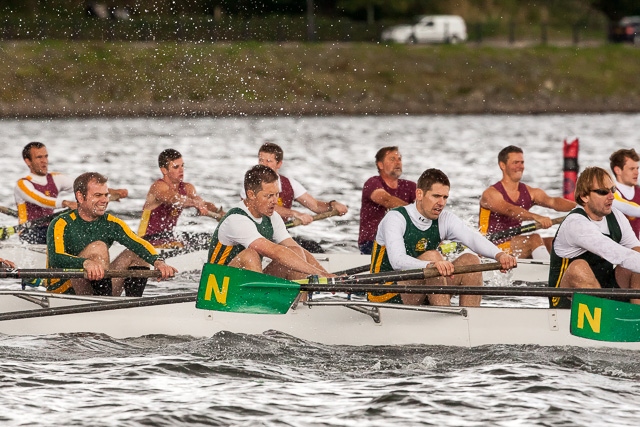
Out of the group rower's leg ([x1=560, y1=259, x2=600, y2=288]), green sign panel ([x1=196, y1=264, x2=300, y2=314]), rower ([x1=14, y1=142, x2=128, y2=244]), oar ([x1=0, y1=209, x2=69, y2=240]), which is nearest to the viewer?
rower's leg ([x1=560, y1=259, x2=600, y2=288])

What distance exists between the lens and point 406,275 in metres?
10.1

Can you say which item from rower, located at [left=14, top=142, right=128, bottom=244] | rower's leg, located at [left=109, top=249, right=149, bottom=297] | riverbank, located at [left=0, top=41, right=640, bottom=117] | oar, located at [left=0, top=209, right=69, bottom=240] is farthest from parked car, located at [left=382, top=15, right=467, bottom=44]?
rower's leg, located at [left=109, top=249, right=149, bottom=297]

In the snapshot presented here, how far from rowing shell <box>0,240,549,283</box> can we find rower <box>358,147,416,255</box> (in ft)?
1.14

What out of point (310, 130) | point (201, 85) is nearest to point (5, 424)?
point (310, 130)

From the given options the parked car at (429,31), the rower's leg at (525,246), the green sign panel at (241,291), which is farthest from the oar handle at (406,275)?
the parked car at (429,31)

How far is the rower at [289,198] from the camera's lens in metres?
13.8

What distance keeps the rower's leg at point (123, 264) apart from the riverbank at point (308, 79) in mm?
35029

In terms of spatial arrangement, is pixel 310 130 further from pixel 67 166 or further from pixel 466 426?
pixel 466 426

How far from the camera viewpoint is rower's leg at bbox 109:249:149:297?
11.5 meters

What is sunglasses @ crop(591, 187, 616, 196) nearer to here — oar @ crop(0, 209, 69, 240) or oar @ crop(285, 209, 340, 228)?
oar @ crop(285, 209, 340, 228)

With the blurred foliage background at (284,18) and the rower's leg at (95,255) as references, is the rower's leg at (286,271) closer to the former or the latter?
the rower's leg at (95,255)

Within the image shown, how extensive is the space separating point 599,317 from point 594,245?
0.63 meters

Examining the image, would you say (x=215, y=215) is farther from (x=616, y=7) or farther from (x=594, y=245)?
(x=616, y=7)

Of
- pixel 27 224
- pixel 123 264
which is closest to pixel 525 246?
pixel 123 264
